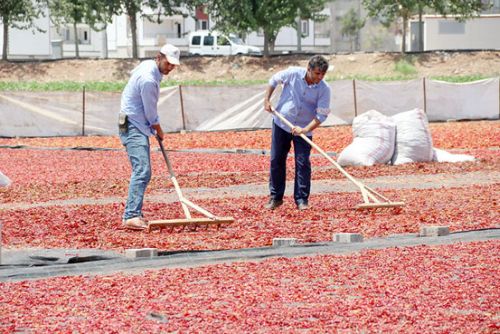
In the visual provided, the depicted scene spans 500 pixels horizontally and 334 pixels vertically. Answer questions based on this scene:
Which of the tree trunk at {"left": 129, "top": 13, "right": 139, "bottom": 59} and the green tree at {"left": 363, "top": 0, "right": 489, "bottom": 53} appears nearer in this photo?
the tree trunk at {"left": 129, "top": 13, "right": 139, "bottom": 59}

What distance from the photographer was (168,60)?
12.5 metres

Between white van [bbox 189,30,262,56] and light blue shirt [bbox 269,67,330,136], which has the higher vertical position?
light blue shirt [bbox 269,67,330,136]

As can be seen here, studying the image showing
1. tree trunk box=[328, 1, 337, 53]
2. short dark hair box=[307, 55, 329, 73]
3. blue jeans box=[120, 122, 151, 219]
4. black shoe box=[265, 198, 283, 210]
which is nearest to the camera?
blue jeans box=[120, 122, 151, 219]

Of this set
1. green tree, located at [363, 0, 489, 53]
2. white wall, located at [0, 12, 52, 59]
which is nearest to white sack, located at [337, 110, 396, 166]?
green tree, located at [363, 0, 489, 53]

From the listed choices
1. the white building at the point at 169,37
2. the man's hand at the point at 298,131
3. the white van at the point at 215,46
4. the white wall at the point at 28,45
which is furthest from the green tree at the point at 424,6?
the man's hand at the point at 298,131

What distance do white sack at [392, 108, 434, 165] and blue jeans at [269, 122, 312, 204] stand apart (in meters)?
7.40

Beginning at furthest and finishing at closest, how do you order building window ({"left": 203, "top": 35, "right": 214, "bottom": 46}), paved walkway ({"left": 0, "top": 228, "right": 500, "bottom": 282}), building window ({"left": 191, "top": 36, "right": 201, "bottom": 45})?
building window ({"left": 191, "top": 36, "right": 201, "bottom": 45}) < building window ({"left": 203, "top": 35, "right": 214, "bottom": 46}) < paved walkway ({"left": 0, "top": 228, "right": 500, "bottom": 282})

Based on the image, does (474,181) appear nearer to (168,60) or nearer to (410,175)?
(410,175)

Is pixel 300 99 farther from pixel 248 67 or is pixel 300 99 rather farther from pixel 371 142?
pixel 248 67

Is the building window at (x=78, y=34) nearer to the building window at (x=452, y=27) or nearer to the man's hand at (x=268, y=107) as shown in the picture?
the building window at (x=452, y=27)

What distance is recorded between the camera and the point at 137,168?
1278 centimetres

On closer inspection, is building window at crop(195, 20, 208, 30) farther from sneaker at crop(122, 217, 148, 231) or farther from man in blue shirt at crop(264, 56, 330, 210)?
sneaker at crop(122, 217, 148, 231)

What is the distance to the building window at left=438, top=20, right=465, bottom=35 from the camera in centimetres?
8150

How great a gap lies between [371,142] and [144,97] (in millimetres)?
9772
